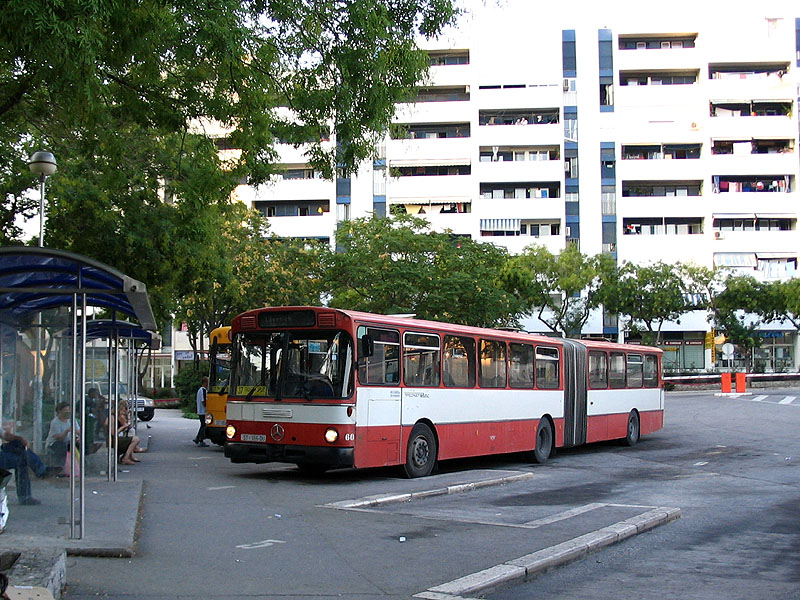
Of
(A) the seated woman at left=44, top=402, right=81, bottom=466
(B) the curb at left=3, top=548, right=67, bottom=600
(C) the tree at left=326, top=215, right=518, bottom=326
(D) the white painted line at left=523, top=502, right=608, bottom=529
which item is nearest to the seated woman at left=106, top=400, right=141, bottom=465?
(A) the seated woman at left=44, top=402, right=81, bottom=466

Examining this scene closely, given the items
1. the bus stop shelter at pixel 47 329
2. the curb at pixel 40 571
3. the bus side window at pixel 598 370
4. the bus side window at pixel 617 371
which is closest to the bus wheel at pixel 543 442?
the bus side window at pixel 598 370

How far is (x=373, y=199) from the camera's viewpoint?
207 feet

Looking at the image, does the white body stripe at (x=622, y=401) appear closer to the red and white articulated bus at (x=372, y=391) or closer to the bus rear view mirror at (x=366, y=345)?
the red and white articulated bus at (x=372, y=391)

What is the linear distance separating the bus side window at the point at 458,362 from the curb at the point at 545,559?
5.97 meters

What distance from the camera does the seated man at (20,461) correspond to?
9484mm

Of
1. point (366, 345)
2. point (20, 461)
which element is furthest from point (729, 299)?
point (20, 461)

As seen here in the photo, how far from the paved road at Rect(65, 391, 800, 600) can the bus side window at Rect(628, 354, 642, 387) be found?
567 centimetres

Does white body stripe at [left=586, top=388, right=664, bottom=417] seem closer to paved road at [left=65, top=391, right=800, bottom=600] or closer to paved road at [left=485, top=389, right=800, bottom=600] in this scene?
paved road at [left=485, top=389, right=800, bottom=600]

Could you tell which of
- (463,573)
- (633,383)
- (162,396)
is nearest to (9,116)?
(463,573)

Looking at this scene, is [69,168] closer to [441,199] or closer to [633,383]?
[633,383]

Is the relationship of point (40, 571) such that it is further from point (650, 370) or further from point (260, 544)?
point (650, 370)

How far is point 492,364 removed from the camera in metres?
18.5

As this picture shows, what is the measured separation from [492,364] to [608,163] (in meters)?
48.9

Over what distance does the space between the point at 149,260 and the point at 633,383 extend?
44.2 ft
